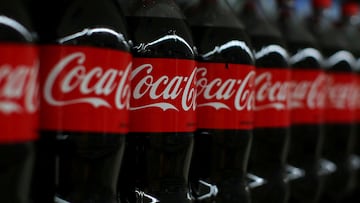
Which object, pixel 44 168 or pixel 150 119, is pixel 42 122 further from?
pixel 150 119

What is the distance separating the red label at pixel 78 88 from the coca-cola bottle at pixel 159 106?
5.1 inches

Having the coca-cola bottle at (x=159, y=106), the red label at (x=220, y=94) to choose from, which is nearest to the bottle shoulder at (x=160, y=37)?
the coca-cola bottle at (x=159, y=106)

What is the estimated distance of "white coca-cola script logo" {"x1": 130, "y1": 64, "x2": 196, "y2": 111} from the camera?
1.17 m

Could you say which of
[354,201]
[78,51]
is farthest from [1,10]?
[354,201]

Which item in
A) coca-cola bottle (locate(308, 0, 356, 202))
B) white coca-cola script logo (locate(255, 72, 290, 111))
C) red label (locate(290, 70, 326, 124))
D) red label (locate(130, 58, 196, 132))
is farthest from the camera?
coca-cola bottle (locate(308, 0, 356, 202))

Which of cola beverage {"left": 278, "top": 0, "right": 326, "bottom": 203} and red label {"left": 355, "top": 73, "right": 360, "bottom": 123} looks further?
red label {"left": 355, "top": 73, "right": 360, "bottom": 123}

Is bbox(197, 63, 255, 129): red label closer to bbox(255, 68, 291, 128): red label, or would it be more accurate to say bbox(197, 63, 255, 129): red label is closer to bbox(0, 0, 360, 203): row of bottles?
bbox(0, 0, 360, 203): row of bottles

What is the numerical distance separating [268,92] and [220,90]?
0.73 feet

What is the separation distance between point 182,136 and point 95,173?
0.19 metres

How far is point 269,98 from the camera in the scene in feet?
4.93

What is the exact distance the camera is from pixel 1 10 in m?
0.88

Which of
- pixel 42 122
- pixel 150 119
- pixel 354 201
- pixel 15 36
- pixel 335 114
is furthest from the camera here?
pixel 354 201

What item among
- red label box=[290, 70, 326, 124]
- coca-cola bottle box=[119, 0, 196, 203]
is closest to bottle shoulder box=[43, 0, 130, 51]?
coca-cola bottle box=[119, 0, 196, 203]

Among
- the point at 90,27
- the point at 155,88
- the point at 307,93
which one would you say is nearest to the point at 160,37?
the point at 155,88
